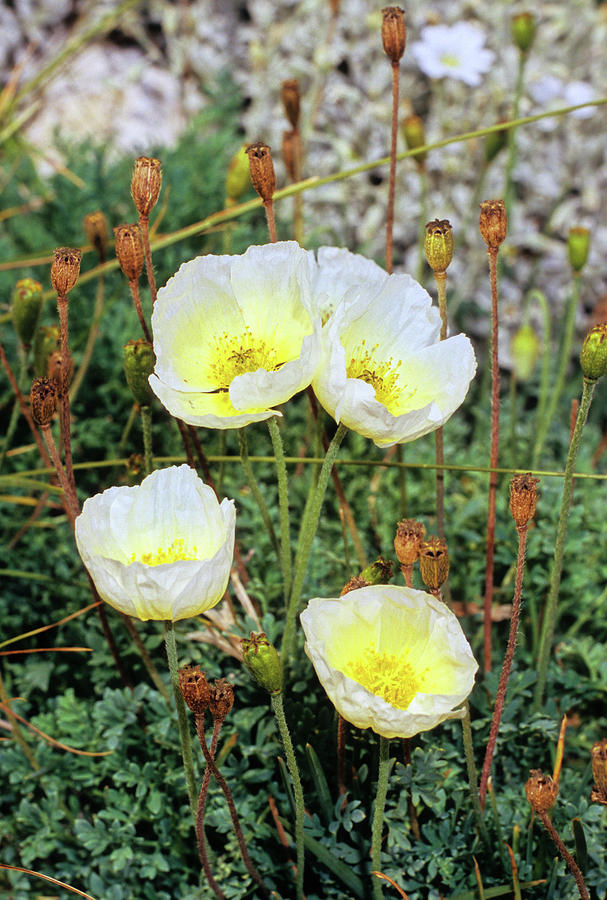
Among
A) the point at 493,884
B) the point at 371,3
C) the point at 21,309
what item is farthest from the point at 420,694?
the point at 371,3

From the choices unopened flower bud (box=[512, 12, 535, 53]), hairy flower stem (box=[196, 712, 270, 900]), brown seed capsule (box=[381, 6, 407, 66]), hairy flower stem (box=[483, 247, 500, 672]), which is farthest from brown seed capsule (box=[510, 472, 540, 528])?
unopened flower bud (box=[512, 12, 535, 53])

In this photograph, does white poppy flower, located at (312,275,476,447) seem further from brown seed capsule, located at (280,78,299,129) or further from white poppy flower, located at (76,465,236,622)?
brown seed capsule, located at (280,78,299,129)

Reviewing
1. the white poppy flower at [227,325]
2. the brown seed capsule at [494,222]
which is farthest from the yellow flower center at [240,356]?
the brown seed capsule at [494,222]

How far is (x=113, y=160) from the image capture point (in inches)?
134

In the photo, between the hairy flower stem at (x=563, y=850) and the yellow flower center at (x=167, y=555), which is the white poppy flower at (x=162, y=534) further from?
the hairy flower stem at (x=563, y=850)

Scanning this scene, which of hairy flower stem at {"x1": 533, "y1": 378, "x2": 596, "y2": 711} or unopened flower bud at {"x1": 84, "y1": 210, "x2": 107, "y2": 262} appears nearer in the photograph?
hairy flower stem at {"x1": 533, "y1": 378, "x2": 596, "y2": 711}

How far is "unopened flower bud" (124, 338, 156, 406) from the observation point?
1295mm

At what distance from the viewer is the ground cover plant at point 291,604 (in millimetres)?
1112

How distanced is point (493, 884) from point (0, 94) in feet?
9.98

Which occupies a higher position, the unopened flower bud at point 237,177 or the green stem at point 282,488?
the unopened flower bud at point 237,177

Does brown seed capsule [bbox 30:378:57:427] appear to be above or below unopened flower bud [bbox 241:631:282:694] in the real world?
above

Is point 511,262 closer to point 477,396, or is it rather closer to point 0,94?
point 477,396

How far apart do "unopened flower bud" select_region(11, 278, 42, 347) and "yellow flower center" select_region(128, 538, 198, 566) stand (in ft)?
1.76

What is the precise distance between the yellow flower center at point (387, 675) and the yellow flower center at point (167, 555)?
26 centimetres
